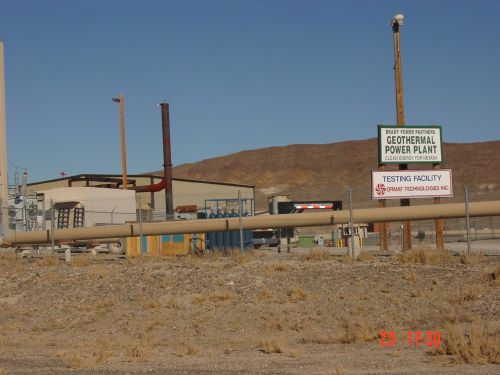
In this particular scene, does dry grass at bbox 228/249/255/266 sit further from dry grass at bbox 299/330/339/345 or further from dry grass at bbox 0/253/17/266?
dry grass at bbox 0/253/17/266

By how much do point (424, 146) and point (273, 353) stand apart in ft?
44.9

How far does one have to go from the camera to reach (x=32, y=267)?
21.6 meters

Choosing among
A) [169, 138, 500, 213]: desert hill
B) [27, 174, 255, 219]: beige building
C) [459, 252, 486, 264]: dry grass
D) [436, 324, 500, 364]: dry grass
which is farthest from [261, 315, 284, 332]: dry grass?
[169, 138, 500, 213]: desert hill

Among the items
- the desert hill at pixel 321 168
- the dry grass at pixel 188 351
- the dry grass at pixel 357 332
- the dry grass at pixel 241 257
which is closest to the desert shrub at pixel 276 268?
the dry grass at pixel 241 257

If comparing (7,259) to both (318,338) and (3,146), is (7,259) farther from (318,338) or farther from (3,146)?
(318,338)

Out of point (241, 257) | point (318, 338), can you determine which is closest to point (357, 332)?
point (318, 338)

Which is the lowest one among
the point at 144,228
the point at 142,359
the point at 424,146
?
the point at 142,359

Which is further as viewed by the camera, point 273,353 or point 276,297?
point 276,297

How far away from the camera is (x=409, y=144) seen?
2411cm

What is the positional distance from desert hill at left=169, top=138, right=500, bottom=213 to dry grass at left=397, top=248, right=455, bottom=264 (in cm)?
9174

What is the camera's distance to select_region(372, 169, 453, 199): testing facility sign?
76.8 feet

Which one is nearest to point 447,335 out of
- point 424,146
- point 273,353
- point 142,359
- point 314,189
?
point 273,353

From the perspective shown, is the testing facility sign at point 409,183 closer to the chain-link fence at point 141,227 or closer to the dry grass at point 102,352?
the chain-link fence at point 141,227

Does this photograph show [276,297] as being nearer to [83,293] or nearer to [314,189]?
[83,293]
